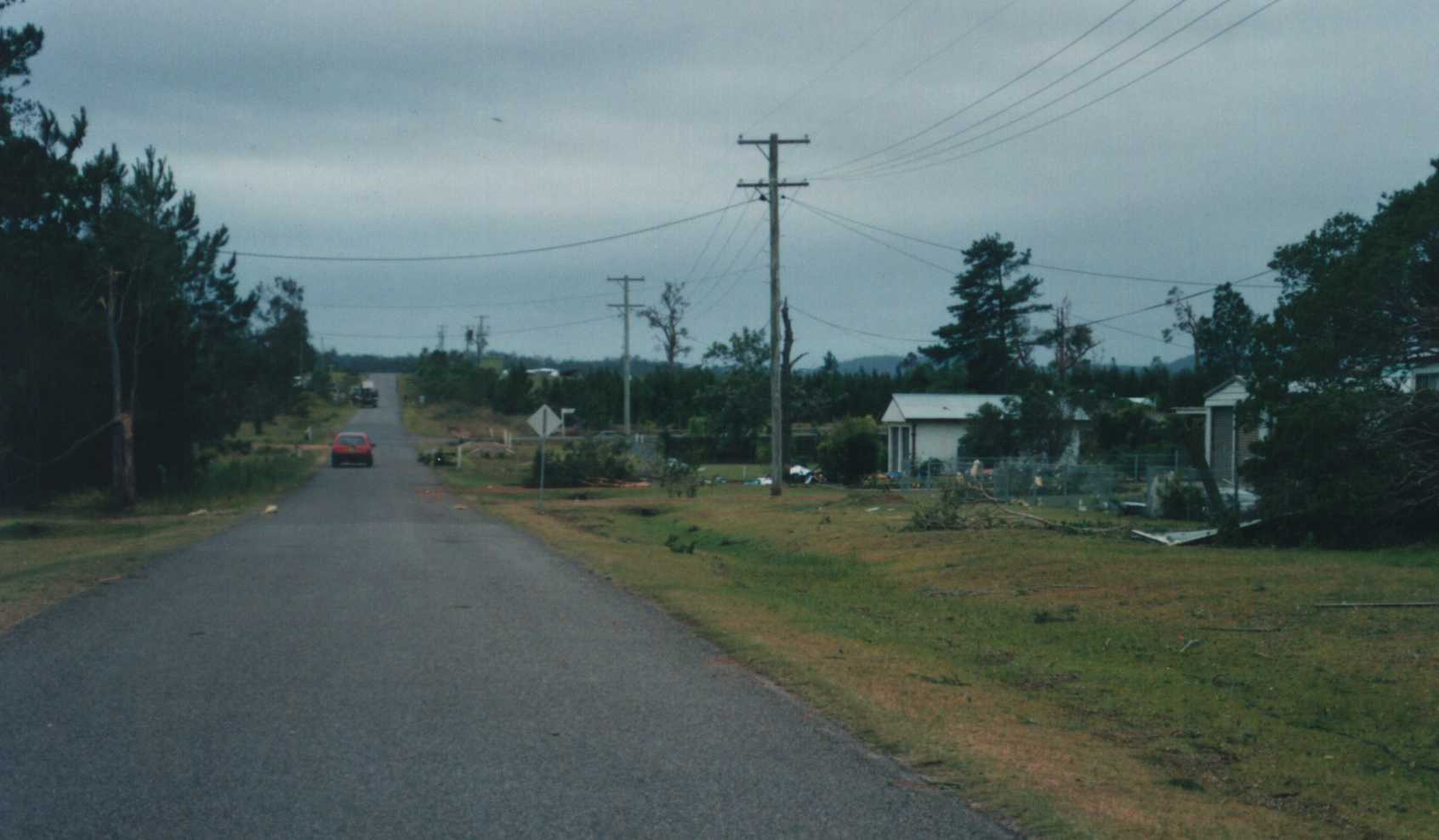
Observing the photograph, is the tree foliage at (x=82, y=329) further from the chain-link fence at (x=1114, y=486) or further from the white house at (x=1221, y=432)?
the white house at (x=1221, y=432)

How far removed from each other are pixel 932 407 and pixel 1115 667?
45698 mm

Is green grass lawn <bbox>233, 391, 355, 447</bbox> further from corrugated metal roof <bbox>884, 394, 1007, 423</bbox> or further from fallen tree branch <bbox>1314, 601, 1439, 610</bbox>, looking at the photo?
fallen tree branch <bbox>1314, 601, 1439, 610</bbox>

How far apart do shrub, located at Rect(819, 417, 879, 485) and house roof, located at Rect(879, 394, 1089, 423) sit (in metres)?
4.42

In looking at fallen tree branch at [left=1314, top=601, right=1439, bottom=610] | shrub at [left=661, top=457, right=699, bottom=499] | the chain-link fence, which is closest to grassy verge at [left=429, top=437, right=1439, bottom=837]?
fallen tree branch at [left=1314, top=601, right=1439, bottom=610]

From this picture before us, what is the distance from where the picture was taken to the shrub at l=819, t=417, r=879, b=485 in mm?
51000

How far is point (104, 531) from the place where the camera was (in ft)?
97.6

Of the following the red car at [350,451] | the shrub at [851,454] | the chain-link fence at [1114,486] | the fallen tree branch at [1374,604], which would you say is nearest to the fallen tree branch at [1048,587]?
the fallen tree branch at [1374,604]

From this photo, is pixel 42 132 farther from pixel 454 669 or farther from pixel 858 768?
pixel 858 768

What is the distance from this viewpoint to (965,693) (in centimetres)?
1013

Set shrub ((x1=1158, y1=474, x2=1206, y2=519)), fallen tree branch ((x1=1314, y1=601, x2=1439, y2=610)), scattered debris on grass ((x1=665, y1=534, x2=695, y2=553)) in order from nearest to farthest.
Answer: fallen tree branch ((x1=1314, y1=601, x2=1439, y2=610)) → scattered debris on grass ((x1=665, y1=534, x2=695, y2=553)) → shrub ((x1=1158, y1=474, x2=1206, y2=519))

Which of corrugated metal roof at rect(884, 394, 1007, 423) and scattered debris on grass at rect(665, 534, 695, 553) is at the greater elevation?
corrugated metal roof at rect(884, 394, 1007, 423)

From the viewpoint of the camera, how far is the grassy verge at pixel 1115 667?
282 inches

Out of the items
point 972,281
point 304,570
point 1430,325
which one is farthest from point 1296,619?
point 972,281

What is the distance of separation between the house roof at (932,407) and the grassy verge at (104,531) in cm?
2474
